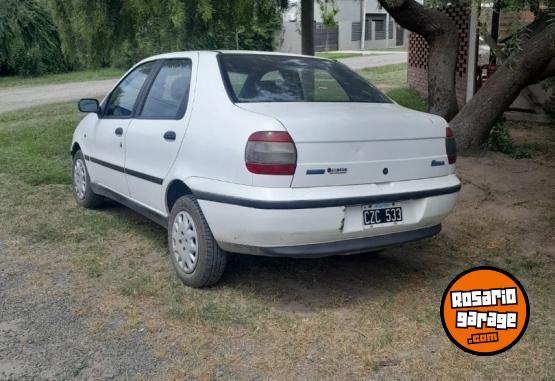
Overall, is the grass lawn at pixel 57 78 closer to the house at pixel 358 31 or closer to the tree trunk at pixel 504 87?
the house at pixel 358 31

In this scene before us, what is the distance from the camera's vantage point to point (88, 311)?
411 cm

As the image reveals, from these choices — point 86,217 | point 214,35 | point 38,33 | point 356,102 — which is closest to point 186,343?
point 356,102

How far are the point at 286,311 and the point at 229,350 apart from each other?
0.62 m

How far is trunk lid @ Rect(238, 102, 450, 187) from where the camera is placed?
387 cm

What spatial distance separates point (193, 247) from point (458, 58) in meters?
9.32

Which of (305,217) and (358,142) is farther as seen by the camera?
(358,142)

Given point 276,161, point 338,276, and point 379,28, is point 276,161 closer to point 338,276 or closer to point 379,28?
point 338,276

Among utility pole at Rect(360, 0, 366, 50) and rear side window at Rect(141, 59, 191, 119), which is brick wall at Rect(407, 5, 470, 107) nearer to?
rear side window at Rect(141, 59, 191, 119)

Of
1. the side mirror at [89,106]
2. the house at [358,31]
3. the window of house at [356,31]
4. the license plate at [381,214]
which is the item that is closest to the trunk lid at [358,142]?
the license plate at [381,214]

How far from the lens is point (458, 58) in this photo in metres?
12.3

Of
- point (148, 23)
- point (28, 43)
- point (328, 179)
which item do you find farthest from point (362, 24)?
point (328, 179)

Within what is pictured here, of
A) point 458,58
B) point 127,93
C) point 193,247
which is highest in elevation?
point 127,93

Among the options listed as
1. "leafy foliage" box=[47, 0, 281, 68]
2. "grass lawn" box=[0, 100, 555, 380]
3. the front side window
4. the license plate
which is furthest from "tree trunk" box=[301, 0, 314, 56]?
the license plate

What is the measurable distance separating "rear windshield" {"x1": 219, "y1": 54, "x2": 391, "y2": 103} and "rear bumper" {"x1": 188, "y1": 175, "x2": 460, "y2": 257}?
2.56ft
